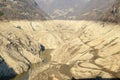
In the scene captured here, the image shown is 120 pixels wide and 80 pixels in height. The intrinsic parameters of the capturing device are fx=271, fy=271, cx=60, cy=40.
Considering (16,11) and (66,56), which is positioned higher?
(16,11)

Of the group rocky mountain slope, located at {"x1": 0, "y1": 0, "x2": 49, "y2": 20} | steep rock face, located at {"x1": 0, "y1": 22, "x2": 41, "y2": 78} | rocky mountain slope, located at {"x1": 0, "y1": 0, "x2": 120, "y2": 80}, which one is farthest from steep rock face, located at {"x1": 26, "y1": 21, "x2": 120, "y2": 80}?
rocky mountain slope, located at {"x1": 0, "y1": 0, "x2": 49, "y2": 20}

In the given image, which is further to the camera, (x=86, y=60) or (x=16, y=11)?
(x=16, y=11)

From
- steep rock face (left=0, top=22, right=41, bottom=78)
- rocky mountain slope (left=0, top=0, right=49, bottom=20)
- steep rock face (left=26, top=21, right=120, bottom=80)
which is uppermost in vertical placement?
rocky mountain slope (left=0, top=0, right=49, bottom=20)

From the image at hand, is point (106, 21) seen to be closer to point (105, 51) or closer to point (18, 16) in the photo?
point (105, 51)

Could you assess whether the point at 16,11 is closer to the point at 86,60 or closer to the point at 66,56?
the point at 66,56

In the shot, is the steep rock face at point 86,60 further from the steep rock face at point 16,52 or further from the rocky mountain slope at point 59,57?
the steep rock face at point 16,52

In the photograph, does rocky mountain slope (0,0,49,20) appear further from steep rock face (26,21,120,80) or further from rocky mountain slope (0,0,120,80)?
steep rock face (26,21,120,80)

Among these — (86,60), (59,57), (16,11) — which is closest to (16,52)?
(59,57)

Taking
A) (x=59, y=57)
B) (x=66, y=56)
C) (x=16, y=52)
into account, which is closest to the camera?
(x=16, y=52)

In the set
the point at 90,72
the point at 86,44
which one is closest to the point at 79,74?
the point at 90,72

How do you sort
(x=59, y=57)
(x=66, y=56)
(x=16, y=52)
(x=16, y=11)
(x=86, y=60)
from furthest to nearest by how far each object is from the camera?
(x=16, y=11) → (x=66, y=56) → (x=59, y=57) → (x=16, y=52) → (x=86, y=60)

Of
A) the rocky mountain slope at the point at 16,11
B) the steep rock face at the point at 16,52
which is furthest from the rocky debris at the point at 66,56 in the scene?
the rocky mountain slope at the point at 16,11
